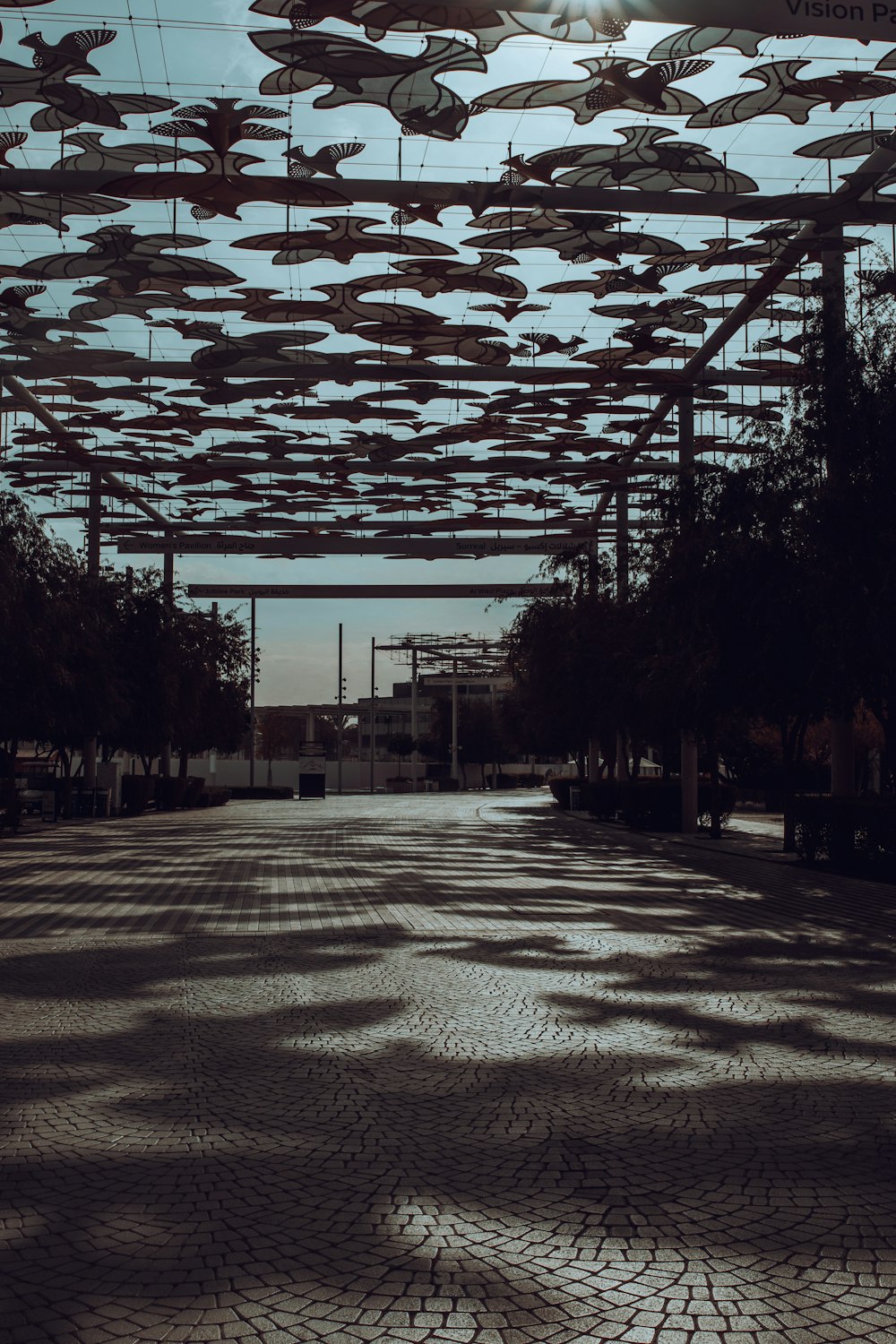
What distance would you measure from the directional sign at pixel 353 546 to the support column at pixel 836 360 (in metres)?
17.2

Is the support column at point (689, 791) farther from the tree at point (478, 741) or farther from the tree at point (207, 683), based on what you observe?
the tree at point (478, 741)

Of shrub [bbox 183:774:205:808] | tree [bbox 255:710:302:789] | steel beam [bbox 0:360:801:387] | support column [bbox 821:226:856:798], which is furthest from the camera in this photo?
tree [bbox 255:710:302:789]

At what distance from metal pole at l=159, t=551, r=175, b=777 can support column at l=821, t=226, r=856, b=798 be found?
23.5 m

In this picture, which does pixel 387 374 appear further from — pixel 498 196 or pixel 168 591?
pixel 168 591

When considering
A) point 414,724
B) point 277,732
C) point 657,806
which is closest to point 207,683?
point 657,806

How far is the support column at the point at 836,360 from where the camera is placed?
18.2m

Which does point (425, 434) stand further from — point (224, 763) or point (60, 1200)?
point (224, 763)

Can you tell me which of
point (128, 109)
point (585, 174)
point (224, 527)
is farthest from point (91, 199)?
point (224, 527)

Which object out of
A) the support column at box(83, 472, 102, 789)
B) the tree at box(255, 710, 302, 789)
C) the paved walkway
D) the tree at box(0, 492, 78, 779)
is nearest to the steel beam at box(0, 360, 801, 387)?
the tree at box(0, 492, 78, 779)

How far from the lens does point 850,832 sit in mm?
19250

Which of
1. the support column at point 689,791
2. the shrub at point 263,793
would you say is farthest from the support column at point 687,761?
the shrub at point 263,793

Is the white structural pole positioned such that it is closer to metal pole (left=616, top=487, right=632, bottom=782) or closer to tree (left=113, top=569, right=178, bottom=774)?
metal pole (left=616, top=487, right=632, bottom=782)

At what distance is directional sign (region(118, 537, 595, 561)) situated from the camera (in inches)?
1593

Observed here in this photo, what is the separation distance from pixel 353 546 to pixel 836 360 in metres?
24.1
